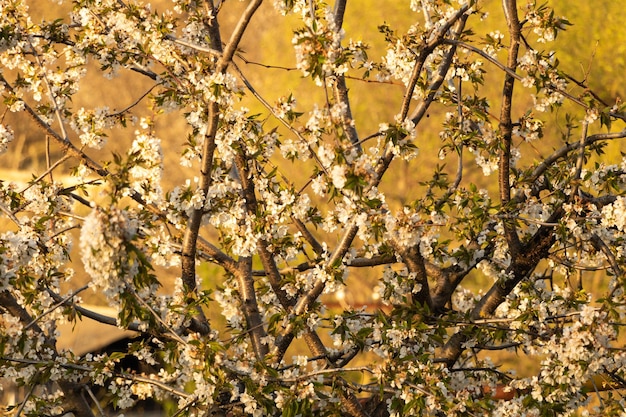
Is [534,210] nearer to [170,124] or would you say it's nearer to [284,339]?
[284,339]

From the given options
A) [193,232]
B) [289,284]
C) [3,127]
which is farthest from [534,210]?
[3,127]

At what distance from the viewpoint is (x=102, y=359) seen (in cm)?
508

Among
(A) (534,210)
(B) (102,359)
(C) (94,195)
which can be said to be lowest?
(B) (102,359)

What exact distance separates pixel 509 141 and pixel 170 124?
11.0 metres

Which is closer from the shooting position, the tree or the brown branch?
the tree

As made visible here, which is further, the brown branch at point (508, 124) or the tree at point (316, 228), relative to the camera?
the brown branch at point (508, 124)

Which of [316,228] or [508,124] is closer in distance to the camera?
[508,124]

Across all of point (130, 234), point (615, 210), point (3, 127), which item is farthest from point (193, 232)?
point (615, 210)

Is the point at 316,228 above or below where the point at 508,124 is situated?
below

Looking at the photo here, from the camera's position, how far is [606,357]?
4527 mm

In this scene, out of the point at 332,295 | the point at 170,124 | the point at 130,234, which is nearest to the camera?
the point at 130,234

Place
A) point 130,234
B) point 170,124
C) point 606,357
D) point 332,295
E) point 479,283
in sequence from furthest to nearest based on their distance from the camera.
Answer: point 170,124 < point 332,295 < point 479,283 < point 606,357 < point 130,234

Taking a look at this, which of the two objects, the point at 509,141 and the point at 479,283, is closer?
the point at 509,141

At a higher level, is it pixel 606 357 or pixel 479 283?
pixel 479 283
